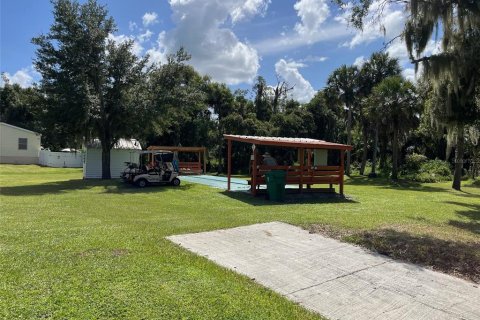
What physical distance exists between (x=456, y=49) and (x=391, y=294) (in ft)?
26.6

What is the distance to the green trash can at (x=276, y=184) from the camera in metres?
13.1

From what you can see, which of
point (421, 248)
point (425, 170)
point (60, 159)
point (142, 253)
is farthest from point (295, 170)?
point (60, 159)

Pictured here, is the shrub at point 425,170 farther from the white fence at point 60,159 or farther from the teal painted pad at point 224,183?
the white fence at point 60,159

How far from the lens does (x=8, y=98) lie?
4453cm

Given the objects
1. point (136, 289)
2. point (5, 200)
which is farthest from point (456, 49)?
point (5, 200)

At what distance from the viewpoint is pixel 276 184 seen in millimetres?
13141

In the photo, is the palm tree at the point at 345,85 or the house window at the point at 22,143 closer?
the palm tree at the point at 345,85

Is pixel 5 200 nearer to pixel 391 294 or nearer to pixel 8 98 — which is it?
pixel 391 294

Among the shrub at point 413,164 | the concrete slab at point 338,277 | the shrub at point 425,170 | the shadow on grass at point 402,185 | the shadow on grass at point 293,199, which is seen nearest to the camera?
the concrete slab at point 338,277

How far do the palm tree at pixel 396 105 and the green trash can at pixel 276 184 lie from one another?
50.5 ft

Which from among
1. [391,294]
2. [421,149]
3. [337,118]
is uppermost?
[337,118]

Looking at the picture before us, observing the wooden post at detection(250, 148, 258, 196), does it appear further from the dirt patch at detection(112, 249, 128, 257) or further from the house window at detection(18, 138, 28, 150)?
the house window at detection(18, 138, 28, 150)

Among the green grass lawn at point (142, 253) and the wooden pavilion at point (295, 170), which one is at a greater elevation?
the wooden pavilion at point (295, 170)

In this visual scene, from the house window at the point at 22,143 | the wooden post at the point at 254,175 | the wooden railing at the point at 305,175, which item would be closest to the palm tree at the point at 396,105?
the wooden railing at the point at 305,175
